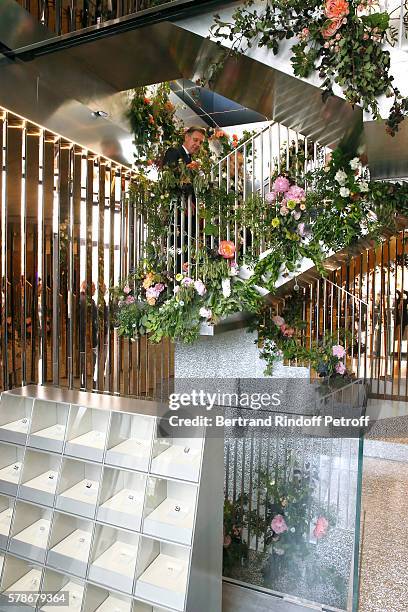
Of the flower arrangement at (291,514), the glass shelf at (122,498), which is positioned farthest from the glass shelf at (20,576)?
the flower arrangement at (291,514)

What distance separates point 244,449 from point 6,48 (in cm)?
332

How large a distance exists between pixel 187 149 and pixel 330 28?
2.56 m

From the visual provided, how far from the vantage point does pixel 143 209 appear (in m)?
4.89

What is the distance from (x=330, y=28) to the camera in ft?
8.63

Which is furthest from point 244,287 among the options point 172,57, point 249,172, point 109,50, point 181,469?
point 181,469

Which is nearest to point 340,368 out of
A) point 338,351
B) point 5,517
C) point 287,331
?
point 338,351

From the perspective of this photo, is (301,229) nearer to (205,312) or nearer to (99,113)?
(205,312)

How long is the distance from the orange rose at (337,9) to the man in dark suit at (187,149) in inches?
91.1

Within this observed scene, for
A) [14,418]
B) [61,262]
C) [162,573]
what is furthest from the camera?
[61,262]

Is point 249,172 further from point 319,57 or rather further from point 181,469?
point 181,469

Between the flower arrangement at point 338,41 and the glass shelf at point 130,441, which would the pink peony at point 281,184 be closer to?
the flower arrangement at point 338,41

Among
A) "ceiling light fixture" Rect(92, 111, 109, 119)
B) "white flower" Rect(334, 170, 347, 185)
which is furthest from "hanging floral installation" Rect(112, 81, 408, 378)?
"ceiling light fixture" Rect(92, 111, 109, 119)

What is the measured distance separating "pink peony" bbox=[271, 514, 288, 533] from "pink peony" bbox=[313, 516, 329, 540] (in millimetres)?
134

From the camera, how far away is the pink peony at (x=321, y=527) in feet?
6.32
